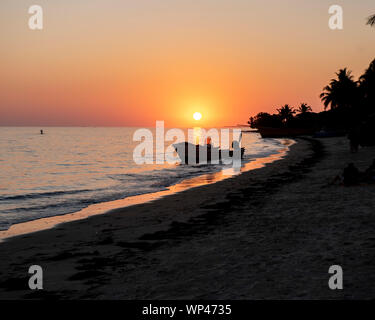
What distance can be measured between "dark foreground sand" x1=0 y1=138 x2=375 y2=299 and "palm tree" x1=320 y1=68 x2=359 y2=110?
72288mm

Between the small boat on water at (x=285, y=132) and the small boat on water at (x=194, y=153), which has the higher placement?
the small boat on water at (x=285, y=132)

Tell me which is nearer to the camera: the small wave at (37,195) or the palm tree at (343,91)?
the small wave at (37,195)

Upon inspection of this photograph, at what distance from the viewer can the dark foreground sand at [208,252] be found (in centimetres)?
592

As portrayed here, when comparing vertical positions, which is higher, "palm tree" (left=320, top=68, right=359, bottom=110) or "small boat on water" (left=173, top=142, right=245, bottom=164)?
"palm tree" (left=320, top=68, right=359, bottom=110)

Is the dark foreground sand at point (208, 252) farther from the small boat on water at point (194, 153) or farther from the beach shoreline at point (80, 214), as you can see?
the small boat on water at point (194, 153)

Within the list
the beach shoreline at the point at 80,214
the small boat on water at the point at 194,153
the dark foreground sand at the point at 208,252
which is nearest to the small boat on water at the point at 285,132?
the small boat on water at the point at 194,153

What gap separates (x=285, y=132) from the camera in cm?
12888

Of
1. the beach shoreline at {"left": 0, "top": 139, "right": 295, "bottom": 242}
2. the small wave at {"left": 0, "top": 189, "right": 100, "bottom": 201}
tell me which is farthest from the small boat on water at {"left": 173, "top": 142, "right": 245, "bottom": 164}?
the beach shoreline at {"left": 0, "top": 139, "right": 295, "bottom": 242}

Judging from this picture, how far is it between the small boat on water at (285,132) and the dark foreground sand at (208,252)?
115 metres

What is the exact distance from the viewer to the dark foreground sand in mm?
5922

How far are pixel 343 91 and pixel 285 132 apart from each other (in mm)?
49301

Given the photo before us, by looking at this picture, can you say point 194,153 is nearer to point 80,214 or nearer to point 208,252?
point 80,214

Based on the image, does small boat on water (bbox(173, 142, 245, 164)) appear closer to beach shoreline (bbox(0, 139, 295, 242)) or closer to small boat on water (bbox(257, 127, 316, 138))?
beach shoreline (bbox(0, 139, 295, 242))
